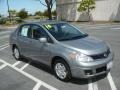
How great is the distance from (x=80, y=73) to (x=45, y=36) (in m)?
1.85

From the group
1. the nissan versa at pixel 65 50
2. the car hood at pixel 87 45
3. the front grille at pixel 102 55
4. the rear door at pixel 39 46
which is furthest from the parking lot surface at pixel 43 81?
the car hood at pixel 87 45

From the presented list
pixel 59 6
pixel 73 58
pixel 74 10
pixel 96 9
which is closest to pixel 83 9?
pixel 96 9

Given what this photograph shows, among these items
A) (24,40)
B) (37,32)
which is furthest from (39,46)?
(24,40)

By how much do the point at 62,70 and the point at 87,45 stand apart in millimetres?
949

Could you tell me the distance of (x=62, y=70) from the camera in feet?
22.0

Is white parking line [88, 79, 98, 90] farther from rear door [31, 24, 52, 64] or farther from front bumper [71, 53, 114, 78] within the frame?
rear door [31, 24, 52, 64]

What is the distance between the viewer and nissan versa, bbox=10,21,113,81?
617 centimetres

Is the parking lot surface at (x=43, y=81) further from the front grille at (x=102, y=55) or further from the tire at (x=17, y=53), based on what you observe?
the tire at (x=17, y=53)

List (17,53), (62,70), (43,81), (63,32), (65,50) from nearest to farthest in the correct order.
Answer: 1. (65,50)
2. (62,70)
3. (43,81)
4. (63,32)
5. (17,53)

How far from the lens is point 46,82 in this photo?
6855 millimetres

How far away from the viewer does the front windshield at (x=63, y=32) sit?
7.28 meters

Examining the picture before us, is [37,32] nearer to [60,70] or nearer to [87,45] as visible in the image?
[60,70]

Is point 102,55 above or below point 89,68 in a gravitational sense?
above

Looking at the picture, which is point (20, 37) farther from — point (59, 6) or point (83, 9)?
point (59, 6)
